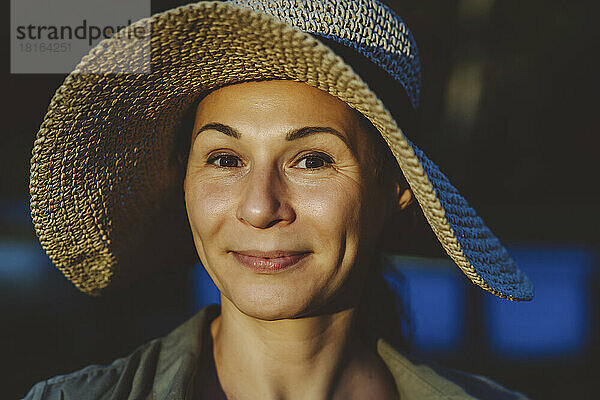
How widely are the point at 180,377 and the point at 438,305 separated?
249 cm

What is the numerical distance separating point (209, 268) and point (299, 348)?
0.32m

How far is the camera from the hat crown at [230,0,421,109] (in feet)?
4.54

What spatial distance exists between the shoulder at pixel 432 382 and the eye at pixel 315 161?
0.68 m

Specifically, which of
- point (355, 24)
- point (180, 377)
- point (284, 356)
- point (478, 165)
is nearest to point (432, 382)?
point (284, 356)

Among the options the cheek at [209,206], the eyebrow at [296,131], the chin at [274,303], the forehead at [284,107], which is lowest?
the chin at [274,303]

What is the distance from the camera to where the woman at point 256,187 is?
135 cm

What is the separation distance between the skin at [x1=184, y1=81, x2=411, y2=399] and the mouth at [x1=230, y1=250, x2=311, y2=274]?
1 centimetres

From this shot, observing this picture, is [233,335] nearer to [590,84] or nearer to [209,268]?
[209,268]

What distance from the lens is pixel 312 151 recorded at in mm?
1459

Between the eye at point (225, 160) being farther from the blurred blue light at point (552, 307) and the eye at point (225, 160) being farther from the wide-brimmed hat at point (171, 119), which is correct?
the blurred blue light at point (552, 307)

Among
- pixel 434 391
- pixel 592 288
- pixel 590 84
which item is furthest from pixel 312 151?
pixel 592 288

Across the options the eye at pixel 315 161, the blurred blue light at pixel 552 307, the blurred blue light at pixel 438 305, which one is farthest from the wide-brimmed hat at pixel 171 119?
the blurred blue light at pixel 552 307

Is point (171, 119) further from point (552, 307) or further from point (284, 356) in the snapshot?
point (552, 307)

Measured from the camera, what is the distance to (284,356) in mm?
1639
